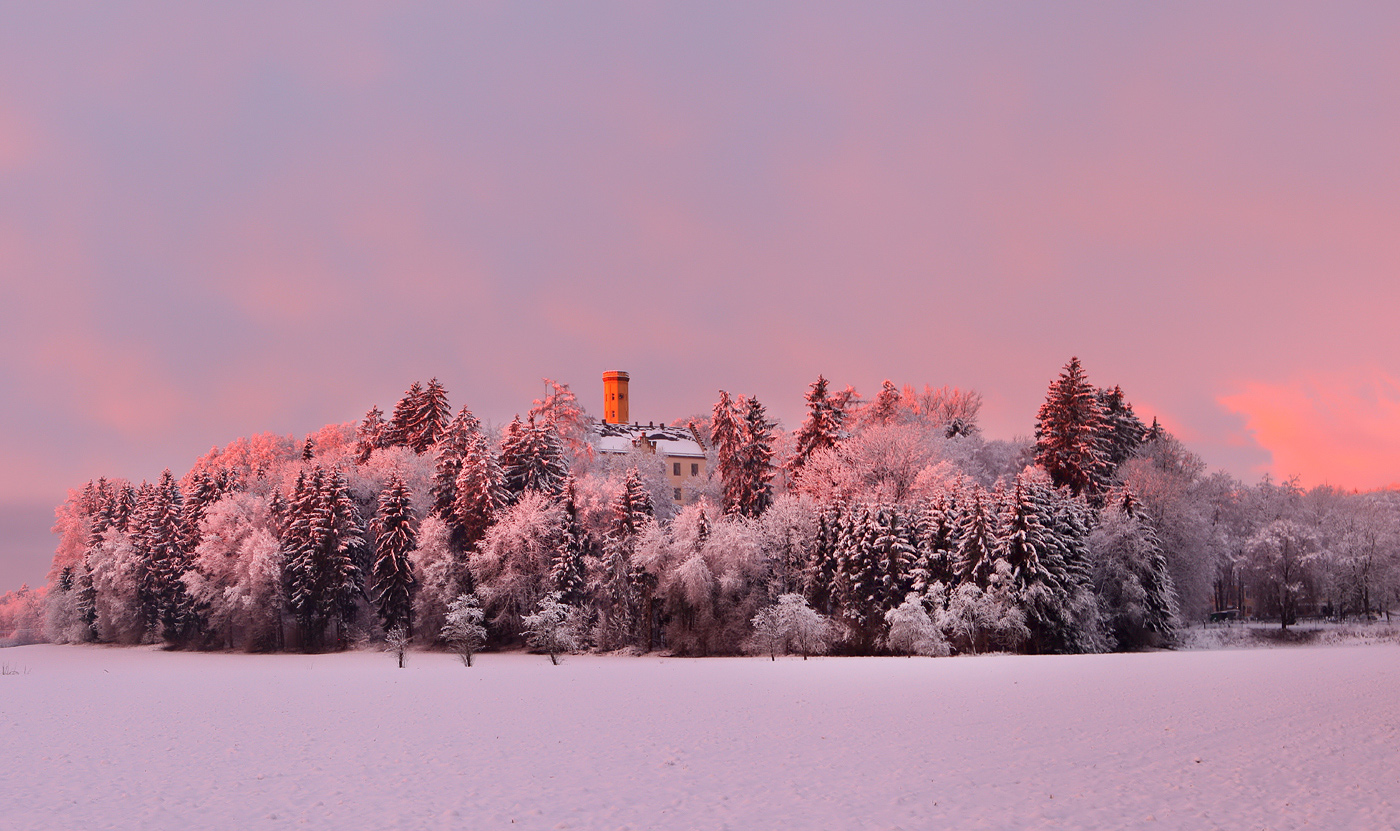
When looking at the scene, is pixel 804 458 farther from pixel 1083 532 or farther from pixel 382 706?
pixel 382 706

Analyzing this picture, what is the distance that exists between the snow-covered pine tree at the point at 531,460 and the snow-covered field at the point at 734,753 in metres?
31.5

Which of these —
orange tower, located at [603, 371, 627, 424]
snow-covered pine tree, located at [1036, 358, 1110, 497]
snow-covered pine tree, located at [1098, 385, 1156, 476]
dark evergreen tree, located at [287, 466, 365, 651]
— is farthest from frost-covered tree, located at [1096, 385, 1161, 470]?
orange tower, located at [603, 371, 627, 424]

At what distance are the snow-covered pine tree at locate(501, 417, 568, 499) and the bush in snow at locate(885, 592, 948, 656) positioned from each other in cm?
2659

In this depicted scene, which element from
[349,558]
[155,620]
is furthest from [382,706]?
[155,620]

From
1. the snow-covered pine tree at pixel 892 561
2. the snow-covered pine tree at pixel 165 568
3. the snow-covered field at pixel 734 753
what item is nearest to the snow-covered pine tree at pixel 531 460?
the snow-covered pine tree at pixel 892 561

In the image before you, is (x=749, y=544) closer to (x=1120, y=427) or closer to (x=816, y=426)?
(x=816, y=426)

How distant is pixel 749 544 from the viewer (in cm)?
5878

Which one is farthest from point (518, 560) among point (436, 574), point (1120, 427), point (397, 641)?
point (1120, 427)

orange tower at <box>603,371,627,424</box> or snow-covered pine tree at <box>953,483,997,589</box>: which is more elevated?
orange tower at <box>603,371,627,424</box>

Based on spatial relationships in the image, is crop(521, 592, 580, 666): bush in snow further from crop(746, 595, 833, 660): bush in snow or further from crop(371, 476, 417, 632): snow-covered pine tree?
crop(371, 476, 417, 632): snow-covered pine tree

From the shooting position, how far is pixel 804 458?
71.8 m

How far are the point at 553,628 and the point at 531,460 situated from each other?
17.7 metres

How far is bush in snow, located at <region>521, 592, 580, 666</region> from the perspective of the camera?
2131 inches

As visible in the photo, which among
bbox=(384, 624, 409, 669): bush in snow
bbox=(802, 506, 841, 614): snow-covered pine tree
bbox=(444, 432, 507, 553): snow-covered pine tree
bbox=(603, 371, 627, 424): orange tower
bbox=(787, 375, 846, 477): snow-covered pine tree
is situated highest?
bbox=(603, 371, 627, 424): orange tower
